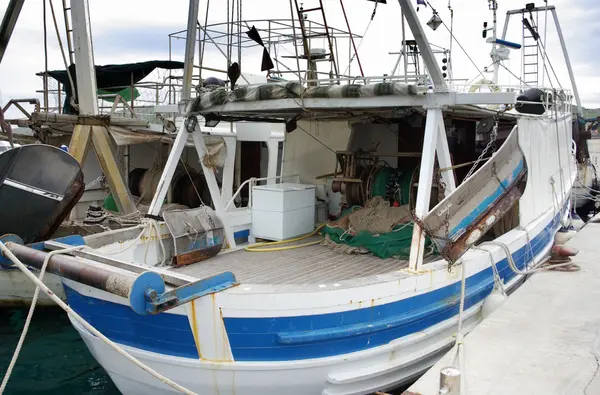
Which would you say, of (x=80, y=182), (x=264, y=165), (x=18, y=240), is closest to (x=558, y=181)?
(x=264, y=165)

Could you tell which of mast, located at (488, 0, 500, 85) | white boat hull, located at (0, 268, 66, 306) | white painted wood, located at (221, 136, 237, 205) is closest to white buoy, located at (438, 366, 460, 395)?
white painted wood, located at (221, 136, 237, 205)

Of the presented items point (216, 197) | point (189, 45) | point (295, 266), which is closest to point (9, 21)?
point (189, 45)

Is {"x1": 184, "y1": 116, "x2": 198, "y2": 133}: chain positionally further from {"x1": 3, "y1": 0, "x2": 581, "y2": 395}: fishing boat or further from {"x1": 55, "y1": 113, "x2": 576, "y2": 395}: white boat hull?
{"x1": 55, "y1": 113, "x2": 576, "y2": 395}: white boat hull

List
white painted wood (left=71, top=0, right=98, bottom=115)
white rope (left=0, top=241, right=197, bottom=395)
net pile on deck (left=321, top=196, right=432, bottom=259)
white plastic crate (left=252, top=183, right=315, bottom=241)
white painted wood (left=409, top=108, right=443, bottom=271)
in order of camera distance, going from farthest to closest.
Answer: white painted wood (left=71, top=0, right=98, bottom=115) → white plastic crate (left=252, top=183, right=315, bottom=241) → net pile on deck (left=321, top=196, right=432, bottom=259) → white painted wood (left=409, top=108, right=443, bottom=271) → white rope (left=0, top=241, right=197, bottom=395)

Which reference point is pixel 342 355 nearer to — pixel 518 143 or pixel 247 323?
pixel 247 323

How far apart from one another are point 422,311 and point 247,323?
5.79ft

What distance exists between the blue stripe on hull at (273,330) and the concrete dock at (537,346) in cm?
64

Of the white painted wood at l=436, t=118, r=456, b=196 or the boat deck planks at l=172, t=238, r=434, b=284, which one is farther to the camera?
the boat deck planks at l=172, t=238, r=434, b=284

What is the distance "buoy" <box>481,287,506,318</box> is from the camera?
5802 millimetres

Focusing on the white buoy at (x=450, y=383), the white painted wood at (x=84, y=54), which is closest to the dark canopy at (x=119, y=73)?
the white painted wood at (x=84, y=54)

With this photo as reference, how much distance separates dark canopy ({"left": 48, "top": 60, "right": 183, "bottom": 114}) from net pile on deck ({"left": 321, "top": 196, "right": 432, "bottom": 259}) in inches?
299

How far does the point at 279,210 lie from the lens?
7.51m

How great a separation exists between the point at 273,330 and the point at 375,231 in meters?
3.31

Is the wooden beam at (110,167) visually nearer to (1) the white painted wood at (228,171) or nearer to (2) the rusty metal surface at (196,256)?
(1) the white painted wood at (228,171)
